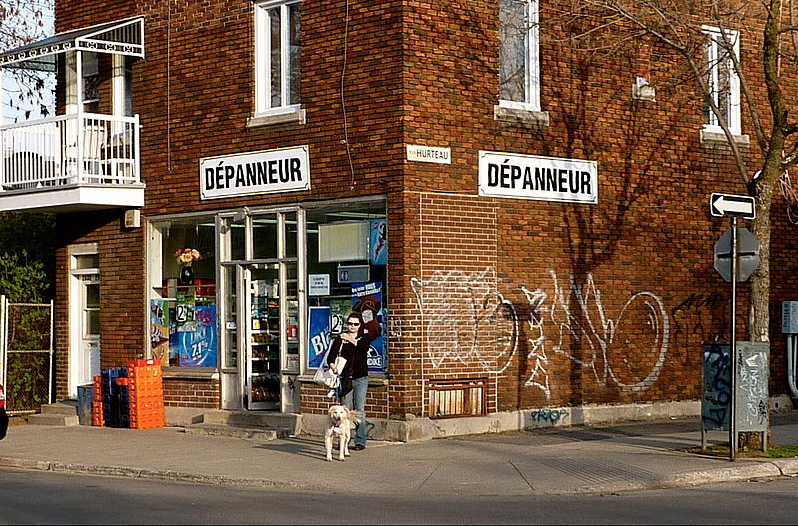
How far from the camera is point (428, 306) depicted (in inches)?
697

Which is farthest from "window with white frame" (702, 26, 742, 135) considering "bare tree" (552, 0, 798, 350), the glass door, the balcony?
the balcony

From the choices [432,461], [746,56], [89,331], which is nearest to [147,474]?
[432,461]

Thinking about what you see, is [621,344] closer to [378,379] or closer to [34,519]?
[378,379]

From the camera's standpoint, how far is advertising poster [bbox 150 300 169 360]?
21.1m

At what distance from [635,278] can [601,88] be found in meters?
3.08

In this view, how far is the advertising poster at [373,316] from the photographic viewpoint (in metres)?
17.9

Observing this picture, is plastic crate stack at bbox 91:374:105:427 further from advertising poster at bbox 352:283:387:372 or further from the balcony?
advertising poster at bbox 352:283:387:372

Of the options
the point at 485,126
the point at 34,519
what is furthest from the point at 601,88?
the point at 34,519

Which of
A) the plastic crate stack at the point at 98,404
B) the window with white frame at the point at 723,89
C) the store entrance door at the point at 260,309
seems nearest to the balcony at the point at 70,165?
the store entrance door at the point at 260,309

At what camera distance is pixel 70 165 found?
67.4 ft

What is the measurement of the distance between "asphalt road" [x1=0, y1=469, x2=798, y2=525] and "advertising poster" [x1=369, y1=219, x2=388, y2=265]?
16.3 feet

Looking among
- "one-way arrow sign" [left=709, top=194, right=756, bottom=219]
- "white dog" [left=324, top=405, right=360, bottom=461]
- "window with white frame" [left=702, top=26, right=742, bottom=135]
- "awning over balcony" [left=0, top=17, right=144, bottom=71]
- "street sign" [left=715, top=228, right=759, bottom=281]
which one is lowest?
"white dog" [left=324, top=405, right=360, bottom=461]

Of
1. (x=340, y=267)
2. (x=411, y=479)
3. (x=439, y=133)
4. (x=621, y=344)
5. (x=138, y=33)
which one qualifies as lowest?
(x=411, y=479)

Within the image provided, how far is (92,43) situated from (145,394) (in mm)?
5624
